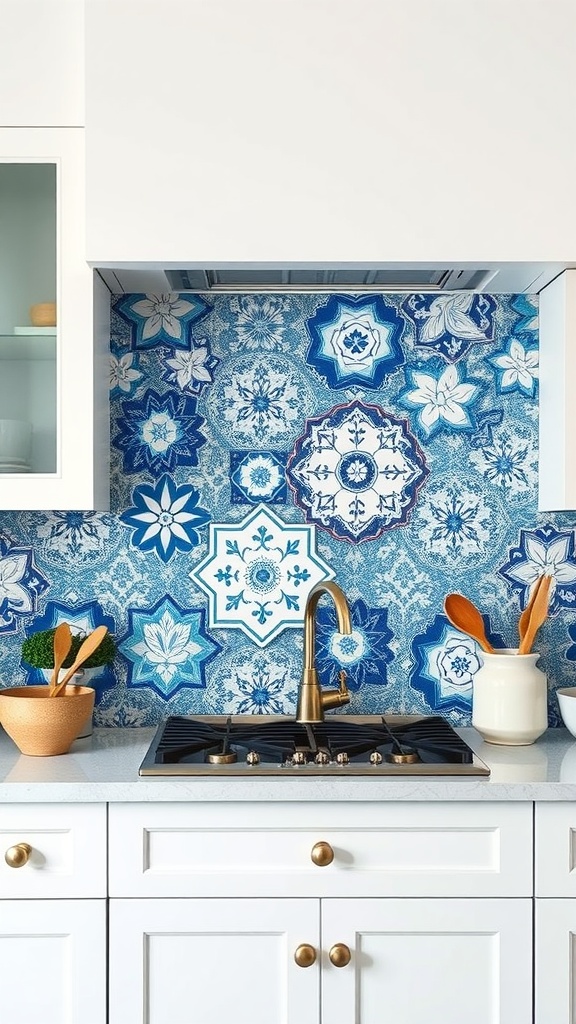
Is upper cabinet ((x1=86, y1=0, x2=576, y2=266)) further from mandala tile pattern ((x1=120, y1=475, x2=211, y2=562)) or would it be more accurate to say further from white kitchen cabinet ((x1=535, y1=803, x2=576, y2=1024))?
white kitchen cabinet ((x1=535, y1=803, x2=576, y2=1024))

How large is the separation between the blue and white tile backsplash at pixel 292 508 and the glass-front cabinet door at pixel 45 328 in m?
0.30

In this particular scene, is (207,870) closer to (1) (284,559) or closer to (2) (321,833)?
(2) (321,833)

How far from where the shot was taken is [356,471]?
2.34 meters

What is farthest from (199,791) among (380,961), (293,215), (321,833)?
(293,215)

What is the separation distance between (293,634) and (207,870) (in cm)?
66

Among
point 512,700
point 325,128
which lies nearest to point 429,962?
point 512,700

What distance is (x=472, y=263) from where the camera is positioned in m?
2.00

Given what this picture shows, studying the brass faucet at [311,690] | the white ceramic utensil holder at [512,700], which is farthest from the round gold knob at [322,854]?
the white ceramic utensil holder at [512,700]

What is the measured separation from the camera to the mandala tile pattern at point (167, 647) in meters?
2.33

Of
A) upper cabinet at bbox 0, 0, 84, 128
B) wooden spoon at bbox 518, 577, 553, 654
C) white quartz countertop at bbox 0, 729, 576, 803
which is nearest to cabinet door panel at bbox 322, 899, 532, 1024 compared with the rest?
white quartz countertop at bbox 0, 729, 576, 803

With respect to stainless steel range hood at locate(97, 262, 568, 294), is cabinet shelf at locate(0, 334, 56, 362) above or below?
below

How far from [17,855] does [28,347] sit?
996mm

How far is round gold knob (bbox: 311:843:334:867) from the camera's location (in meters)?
1.79

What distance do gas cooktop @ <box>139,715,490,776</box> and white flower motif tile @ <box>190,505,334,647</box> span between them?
0.23m
